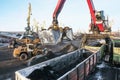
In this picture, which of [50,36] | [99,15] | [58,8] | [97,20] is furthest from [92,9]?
[50,36]

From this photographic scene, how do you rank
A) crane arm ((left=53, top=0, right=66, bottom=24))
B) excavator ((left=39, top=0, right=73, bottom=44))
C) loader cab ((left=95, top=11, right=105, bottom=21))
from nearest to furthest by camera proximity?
excavator ((left=39, top=0, right=73, bottom=44)) → crane arm ((left=53, top=0, right=66, bottom=24)) → loader cab ((left=95, top=11, right=105, bottom=21))

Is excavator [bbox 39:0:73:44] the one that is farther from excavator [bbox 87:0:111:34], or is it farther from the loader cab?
the loader cab

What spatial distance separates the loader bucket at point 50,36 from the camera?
22.1 m

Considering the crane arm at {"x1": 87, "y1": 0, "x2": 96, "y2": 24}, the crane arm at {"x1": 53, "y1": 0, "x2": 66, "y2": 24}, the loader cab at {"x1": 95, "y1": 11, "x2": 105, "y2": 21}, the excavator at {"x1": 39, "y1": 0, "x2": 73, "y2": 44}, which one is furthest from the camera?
the loader cab at {"x1": 95, "y1": 11, "x2": 105, "y2": 21}

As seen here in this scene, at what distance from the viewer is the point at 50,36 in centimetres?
2209

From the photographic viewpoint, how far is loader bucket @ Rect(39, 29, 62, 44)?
22078 mm

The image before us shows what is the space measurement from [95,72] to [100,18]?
1315 centimetres

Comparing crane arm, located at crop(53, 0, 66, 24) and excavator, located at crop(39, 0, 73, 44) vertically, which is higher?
crane arm, located at crop(53, 0, 66, 24)

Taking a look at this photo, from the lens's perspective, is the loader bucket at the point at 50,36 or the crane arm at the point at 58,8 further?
the crane arm at the point at 58,8

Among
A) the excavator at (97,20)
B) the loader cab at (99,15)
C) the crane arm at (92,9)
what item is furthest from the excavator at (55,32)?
the loader cab at (99,15)

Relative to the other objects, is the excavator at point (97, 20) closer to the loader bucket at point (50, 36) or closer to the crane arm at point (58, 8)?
the crane arm at point (58, 8)

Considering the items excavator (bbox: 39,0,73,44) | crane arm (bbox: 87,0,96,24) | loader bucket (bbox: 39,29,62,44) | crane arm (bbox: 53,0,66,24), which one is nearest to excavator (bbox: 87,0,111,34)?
crane arm (bbox: 87,0,96,24)

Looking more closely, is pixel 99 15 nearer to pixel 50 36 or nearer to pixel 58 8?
pixel 58 8

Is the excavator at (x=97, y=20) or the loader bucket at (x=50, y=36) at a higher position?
the excavator at (x=97, y=20)
